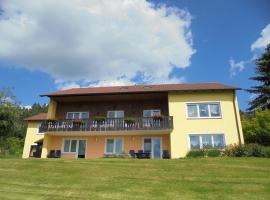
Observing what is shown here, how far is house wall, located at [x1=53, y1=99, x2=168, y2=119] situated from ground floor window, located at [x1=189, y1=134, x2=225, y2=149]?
4.06 metres

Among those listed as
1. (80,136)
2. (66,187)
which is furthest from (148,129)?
(66,187)

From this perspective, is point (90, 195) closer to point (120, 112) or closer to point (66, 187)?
point (66, 187)

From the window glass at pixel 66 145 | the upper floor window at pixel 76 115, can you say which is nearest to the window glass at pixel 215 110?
the upper floor window at pixel 76 115

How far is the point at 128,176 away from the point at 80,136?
511 inches

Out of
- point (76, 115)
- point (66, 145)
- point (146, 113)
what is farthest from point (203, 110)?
point (66, 145)

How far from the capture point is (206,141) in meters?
21.6

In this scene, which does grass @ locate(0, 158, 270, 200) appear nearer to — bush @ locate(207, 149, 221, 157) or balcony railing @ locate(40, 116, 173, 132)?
bush @ locate(207, 149, 221, 157)

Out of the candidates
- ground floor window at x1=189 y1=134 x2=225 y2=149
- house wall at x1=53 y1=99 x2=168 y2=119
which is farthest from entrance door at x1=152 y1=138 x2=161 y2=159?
ground floor window at x1=189 y1=134 x2=225 y2=149

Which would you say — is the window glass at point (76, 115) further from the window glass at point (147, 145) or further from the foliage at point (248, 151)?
the foliage at point (248, 151)

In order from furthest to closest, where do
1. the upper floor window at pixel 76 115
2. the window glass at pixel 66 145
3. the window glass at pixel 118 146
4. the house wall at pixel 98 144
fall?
the upper floor window at pixel 76 115 → the window glass at pixel 66 145 → the window glass at pixel 118 146 → the house wall at pixel 98 144

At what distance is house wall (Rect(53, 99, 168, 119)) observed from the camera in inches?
992

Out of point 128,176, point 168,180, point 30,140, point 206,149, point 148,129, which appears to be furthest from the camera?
point 30,140

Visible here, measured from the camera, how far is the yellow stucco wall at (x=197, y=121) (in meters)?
21.5

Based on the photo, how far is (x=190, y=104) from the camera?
23.0 m
